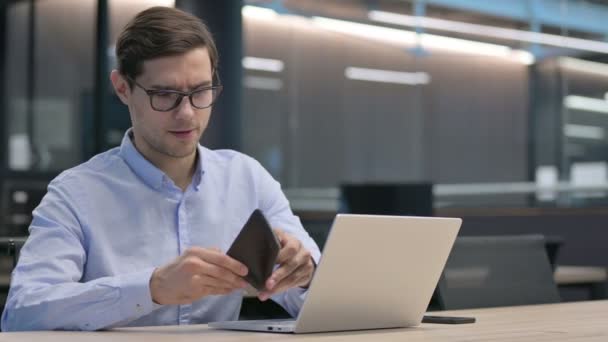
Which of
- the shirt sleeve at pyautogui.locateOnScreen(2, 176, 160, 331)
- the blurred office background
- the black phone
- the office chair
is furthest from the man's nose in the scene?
the blurred office background

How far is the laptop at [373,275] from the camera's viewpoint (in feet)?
6.04

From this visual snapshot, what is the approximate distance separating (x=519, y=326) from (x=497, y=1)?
7.11m

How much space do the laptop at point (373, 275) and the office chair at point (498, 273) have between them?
0.72 meters

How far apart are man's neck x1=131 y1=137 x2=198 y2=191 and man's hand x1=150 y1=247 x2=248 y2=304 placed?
1.58 feet

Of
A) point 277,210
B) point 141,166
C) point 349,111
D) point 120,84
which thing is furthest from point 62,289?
point 349,111

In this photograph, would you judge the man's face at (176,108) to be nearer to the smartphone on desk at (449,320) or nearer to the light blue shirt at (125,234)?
the light blue shirt at (125,234)

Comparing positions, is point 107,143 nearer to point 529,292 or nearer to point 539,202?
point 539,202

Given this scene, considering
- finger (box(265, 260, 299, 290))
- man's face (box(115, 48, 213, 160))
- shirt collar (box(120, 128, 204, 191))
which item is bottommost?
finger (box(265, 260, 299, 290))

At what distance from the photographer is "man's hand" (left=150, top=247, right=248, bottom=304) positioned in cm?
185

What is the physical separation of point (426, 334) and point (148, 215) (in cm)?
70

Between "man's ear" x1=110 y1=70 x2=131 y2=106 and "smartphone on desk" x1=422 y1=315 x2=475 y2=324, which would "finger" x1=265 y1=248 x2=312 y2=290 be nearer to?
"smartphone on desk" x1=422 y1=315 x2=475 y2=324

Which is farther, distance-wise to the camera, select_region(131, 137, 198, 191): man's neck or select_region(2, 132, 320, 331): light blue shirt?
select_region(131, 137, 198, 191): man's neck

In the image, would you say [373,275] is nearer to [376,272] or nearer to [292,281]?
[376,272]

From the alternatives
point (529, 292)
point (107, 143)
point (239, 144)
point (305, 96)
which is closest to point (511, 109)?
point (305, 96)
